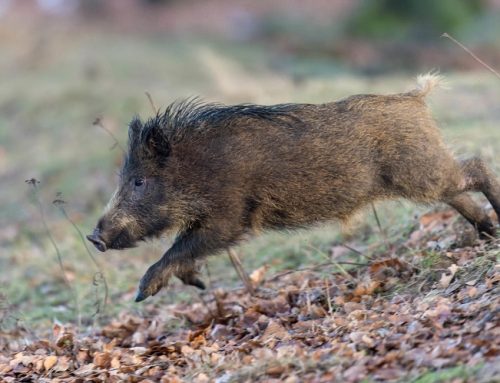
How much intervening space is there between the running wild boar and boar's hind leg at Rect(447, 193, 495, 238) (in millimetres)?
105

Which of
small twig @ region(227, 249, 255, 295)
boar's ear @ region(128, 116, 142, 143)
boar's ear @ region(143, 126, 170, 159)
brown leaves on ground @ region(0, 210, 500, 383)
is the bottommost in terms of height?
brown leaves on ground @ region(0, 210, 500, 383)

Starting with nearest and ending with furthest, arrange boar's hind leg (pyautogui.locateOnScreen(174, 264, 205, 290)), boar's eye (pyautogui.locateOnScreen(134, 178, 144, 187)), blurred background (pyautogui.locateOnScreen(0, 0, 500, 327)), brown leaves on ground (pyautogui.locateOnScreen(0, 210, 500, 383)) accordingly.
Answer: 1. brown leaves on ground (pyautogui.locateOnScreen(0, 210, 500, 383))
2. boar's hind leg (pyautogui.locateOnScreen(174, 264, 205, 290))
3. boar's eye (pyautogui.locateOnScreen(134, 178, 144, 187))
4. blurred background (pyautogui.locateOnScreen(0, 0, 500, 327))

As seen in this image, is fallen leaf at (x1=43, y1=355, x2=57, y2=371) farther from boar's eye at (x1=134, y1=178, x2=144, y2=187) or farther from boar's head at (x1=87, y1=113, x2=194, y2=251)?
boar's eye at (x1=134, y1=178, x2=144, y2=187)

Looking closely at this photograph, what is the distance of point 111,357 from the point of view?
21.4ft

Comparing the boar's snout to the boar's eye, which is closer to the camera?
the boar's snout

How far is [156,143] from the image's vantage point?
7.34 metres

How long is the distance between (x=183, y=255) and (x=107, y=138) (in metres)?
8.91

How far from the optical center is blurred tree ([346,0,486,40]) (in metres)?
25.1

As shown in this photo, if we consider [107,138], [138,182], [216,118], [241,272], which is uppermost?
[107,138]

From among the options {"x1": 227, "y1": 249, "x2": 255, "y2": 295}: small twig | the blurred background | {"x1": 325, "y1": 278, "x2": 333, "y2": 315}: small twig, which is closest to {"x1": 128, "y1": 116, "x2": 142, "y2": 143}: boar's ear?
the blurred background

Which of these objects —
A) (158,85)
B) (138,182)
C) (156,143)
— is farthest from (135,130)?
(158,85)

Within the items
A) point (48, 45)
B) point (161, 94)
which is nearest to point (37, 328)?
point (161, 94)

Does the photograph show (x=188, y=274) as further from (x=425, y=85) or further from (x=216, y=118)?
(x=425, y=85)

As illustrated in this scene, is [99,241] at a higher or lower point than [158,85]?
lower
